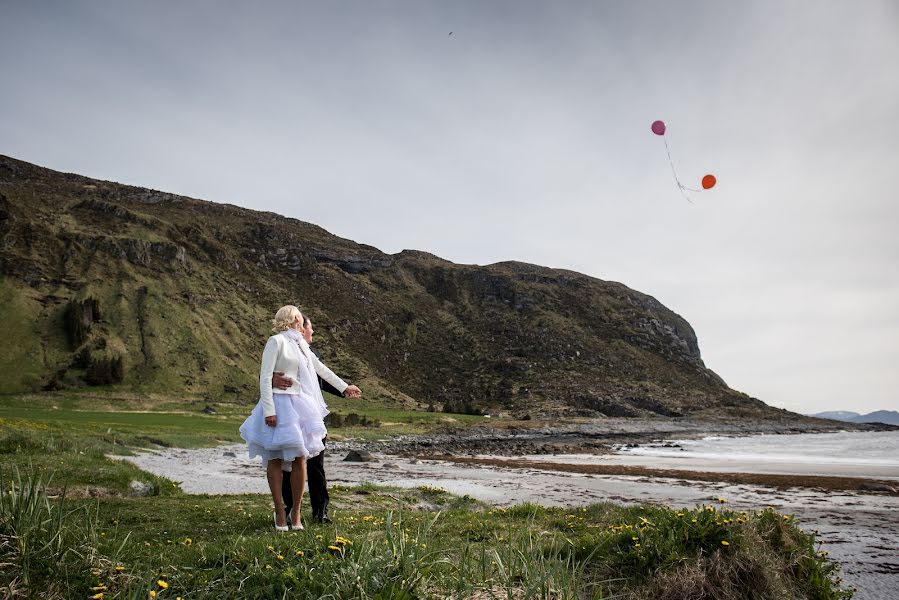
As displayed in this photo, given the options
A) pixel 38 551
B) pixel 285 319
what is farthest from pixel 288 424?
pixel 38 551

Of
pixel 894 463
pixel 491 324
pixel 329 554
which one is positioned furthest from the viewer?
pixel 491 324

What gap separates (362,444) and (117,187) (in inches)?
6579

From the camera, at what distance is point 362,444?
49.7 m

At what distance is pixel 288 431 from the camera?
285 inches

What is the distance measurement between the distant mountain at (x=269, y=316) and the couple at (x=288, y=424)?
8261 centimetres

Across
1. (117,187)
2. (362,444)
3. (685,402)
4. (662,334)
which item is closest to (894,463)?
(362,444)

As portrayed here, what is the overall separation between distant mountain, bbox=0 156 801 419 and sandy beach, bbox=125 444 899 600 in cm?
6467

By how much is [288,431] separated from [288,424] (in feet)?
0.32

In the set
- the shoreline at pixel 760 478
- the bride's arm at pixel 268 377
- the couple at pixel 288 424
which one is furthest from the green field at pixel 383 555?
the shoreline at pixel 760 478

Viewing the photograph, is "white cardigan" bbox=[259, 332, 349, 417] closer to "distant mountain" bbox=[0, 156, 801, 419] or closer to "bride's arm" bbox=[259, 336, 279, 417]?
"bride's arm" bbox=[259, 336, 279, 417]

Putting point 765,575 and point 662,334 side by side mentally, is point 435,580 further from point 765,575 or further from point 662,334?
point 662,334

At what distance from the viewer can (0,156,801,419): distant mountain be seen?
8806cm

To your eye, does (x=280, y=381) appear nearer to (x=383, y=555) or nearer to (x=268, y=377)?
(x=268, y=377)

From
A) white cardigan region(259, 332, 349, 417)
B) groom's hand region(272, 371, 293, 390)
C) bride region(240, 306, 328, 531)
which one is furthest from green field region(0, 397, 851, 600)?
groom's hand region(272, 371, 293, 390)
